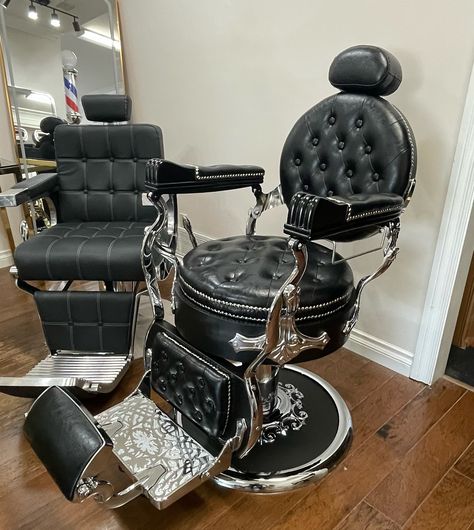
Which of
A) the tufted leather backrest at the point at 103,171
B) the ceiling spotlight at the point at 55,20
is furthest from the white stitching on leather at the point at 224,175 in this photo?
the ceiling spotlight at the point at 55,20

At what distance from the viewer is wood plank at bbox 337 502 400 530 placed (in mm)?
1083

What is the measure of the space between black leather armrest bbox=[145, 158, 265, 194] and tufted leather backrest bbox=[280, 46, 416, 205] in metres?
0.18

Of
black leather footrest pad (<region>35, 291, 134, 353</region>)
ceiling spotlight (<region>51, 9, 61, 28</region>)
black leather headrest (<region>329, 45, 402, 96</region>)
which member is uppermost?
ceiling spotlight (<region>51, 9, 61, 28</region>)

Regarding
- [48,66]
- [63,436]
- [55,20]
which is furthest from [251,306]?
[55,20]

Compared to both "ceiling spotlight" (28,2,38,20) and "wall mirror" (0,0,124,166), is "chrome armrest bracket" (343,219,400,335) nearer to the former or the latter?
"wall mirror" (0,0,124,166)

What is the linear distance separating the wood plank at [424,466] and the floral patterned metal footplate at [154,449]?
0.52 m

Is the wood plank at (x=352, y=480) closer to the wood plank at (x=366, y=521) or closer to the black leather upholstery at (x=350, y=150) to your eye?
the wood plank at (x=366, y=521)

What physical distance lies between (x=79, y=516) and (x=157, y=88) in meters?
2.37

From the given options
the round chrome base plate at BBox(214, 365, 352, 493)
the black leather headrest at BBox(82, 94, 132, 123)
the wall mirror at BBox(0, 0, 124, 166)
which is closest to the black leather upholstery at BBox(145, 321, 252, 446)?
the round chrome base plate at BBox(214, 365, 352, 493)

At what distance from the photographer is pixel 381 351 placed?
179cm

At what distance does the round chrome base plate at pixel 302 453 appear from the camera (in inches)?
47.0

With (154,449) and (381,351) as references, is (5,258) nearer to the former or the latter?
(154,449)

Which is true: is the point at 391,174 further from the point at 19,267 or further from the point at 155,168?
the point at 19,267

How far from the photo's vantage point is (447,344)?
5.40 feet
